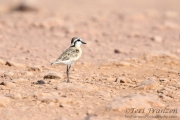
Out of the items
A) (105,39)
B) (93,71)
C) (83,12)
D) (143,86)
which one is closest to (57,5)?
(83,12)

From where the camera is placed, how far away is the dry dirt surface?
7359mm

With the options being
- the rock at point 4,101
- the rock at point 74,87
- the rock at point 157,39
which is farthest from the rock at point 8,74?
the rock at point 157,39

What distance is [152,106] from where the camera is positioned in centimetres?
755

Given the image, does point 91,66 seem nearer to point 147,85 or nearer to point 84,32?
point 147,85

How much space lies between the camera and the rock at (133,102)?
24.0 feet

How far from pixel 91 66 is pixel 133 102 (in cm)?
376

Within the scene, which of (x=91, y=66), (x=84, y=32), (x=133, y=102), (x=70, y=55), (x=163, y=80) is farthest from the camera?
(x=84, y=32)

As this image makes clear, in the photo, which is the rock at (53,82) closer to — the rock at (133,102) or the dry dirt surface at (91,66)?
the dry dirt surface at (91,66)

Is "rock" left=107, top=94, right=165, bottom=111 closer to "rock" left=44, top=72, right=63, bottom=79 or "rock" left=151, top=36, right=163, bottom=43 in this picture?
"rock" left=44, top=72, right=63, bottom=79

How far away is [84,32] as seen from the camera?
657 inches

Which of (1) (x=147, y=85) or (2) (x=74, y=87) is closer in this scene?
(2) (x=74, y=87)

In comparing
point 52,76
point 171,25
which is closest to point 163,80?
point 52,76

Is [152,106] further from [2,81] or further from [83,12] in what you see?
[83,12]

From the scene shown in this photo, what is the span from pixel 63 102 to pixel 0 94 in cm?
116
